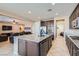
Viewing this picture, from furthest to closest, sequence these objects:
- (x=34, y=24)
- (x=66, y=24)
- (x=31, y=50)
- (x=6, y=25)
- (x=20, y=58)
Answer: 1. (x=6, y=25)
2. (x=34, y=24)
3. (x=66, y=24)
4. (x=31, y=50)
5. (x=20, y=58)

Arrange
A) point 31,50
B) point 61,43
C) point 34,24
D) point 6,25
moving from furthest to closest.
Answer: point 6,25
point 34,24
point 61,43
point 31,50

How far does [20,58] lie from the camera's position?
1.97m

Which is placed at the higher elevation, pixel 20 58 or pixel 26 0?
pixel 26 0

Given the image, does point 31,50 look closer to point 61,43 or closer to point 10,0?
point 10,0

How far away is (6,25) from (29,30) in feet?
8.02

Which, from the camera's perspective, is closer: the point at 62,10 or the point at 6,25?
the point at 62,10

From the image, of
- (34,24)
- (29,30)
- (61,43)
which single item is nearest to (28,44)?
(61,43)

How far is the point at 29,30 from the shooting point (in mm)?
10539

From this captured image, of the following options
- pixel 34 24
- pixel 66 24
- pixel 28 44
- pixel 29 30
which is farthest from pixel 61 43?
pixel 29 30

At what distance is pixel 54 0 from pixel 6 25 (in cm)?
913

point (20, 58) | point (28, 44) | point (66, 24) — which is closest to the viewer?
point (20, 58)

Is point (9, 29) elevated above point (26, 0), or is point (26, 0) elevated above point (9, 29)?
point (26, 0)

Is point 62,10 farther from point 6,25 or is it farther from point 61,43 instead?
point 6,25

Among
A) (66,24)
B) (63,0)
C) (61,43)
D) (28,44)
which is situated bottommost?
(61,43)
